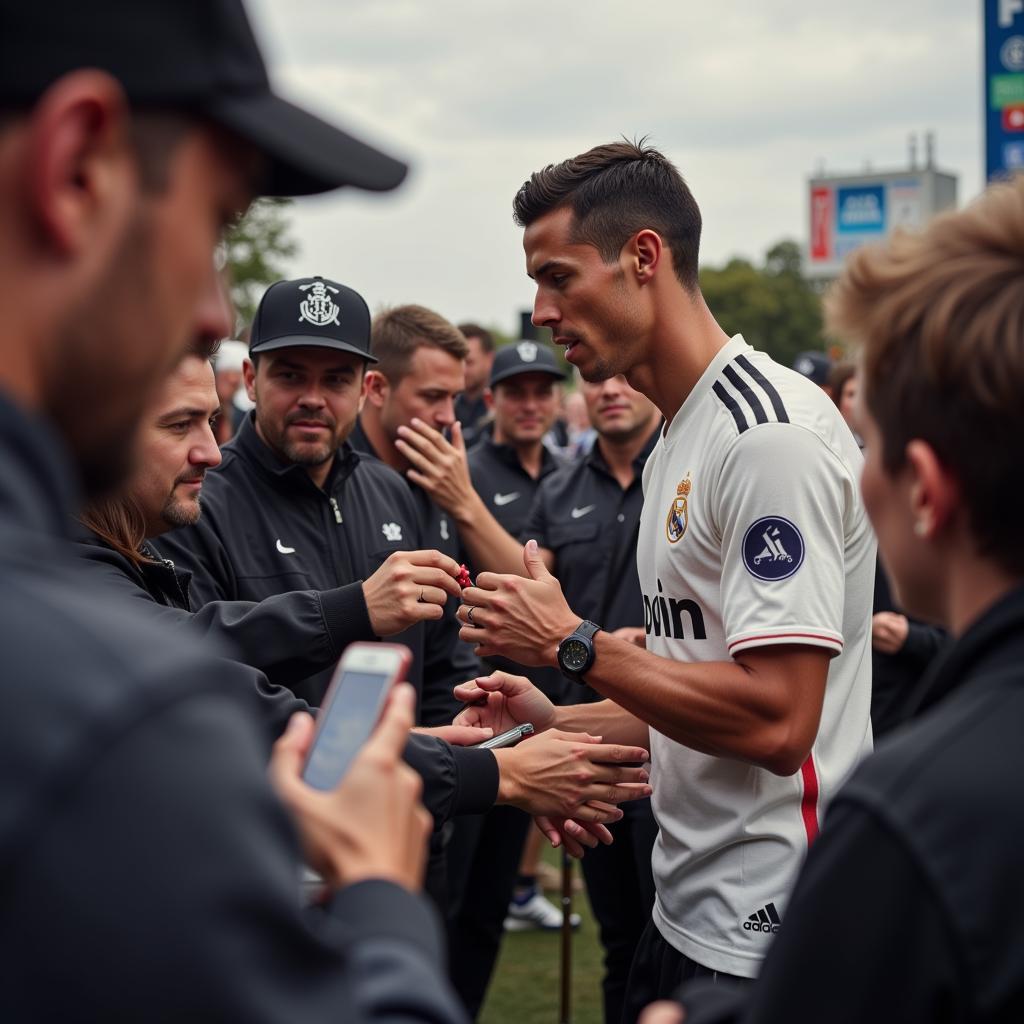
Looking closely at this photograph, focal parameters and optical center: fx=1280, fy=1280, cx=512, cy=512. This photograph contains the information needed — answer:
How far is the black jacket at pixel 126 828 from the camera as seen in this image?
0.95 meters

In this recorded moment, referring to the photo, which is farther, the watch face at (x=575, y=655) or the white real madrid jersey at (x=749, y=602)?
the watch face at (x=575, y=655)

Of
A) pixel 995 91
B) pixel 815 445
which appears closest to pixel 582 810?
pixel 815 445

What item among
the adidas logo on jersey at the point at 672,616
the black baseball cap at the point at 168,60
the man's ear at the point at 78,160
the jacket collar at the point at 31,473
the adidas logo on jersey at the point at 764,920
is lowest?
the adidas logo on jersey at the point at 764,920

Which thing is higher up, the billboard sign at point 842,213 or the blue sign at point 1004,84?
the billboard sign at point 842,213

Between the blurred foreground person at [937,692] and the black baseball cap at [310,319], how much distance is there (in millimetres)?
3163

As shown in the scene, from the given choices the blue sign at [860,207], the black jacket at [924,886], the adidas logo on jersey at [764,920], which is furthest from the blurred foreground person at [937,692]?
the blue sign at [860,207]

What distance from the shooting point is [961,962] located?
1.31 metres

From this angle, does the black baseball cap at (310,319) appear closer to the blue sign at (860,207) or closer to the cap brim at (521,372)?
the cap brim at (521,372)

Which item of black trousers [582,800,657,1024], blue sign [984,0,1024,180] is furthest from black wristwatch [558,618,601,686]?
blue sign [984,0,1024,180]

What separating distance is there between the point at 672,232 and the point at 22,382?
2.71 meters

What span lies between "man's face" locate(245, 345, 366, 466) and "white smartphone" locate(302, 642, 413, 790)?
3.05 m

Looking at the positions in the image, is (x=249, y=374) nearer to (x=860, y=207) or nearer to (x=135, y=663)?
(x=135, y=663)

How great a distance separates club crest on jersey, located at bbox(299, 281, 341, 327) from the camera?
15.7 ft

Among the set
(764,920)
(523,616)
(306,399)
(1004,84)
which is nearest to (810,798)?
(764,920)
